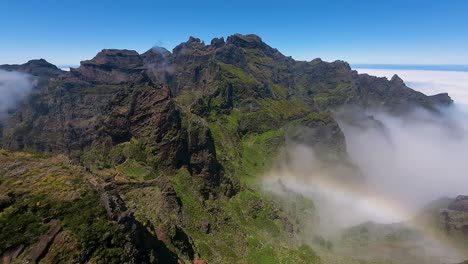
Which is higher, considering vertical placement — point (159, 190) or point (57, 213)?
point (57, 213)

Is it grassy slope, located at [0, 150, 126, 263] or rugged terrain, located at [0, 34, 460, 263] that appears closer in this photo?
grassy slope, located at [0, 150, 126, 263]

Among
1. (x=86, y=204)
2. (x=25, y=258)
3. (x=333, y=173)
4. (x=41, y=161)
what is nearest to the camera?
(x=25, y=258)

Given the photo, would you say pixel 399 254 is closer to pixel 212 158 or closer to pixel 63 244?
pixel 212 158

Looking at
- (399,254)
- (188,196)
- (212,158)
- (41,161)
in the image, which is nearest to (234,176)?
(212,158)

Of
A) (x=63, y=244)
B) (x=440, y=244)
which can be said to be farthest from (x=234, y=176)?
(x=63, y=244)

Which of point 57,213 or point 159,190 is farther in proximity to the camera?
point 159,190

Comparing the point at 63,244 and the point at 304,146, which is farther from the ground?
the point at 63,244

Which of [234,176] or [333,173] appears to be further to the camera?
[333,173]

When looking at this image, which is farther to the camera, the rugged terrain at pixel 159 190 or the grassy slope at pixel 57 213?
the rugged terrain at pixel 159 190

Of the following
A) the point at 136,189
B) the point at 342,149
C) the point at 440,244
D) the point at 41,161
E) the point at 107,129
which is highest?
the point at 41,161

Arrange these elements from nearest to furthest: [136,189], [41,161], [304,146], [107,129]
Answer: [41,161]
[136,189]
[107,129]
[304,146]

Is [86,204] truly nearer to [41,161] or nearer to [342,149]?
[41,161]
